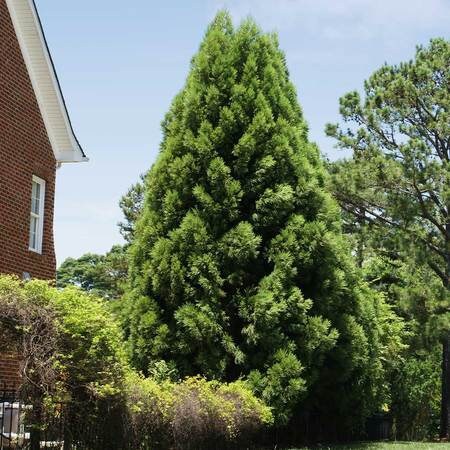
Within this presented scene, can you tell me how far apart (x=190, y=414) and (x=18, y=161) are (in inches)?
277

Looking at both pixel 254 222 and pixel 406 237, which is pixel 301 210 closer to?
pixel 254 222

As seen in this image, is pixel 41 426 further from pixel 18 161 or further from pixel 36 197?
pixel 36 197

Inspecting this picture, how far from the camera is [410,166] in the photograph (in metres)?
23.0

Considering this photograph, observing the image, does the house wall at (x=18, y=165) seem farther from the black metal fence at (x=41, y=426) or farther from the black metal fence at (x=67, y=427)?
the black metal fence at (x=41, y=426)

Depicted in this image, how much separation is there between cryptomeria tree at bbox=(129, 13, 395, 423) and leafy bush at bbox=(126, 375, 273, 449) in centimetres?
71

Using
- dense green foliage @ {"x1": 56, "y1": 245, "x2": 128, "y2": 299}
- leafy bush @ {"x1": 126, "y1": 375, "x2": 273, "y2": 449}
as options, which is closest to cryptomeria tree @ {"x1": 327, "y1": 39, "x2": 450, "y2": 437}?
dense green foliage @ {"x1": 56, "y1": 245, "x2": 128, "y2": 299}

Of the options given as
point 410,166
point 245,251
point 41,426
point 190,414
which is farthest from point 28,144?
point 410,166

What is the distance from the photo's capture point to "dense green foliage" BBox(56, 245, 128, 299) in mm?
40062

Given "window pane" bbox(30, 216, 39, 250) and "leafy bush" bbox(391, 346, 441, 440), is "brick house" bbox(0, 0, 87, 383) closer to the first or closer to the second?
"window pane" bbox(30, 216, 39, 250)

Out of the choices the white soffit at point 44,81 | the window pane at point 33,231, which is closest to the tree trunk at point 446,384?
the white soffit at point 44,81

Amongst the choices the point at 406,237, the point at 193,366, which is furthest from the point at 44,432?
the point at 406,237

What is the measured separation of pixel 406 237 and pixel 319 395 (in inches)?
455

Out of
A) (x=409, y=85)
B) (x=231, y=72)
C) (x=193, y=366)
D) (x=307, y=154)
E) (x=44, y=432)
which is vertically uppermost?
(x=409, y=85)

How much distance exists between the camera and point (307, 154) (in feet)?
43.2
